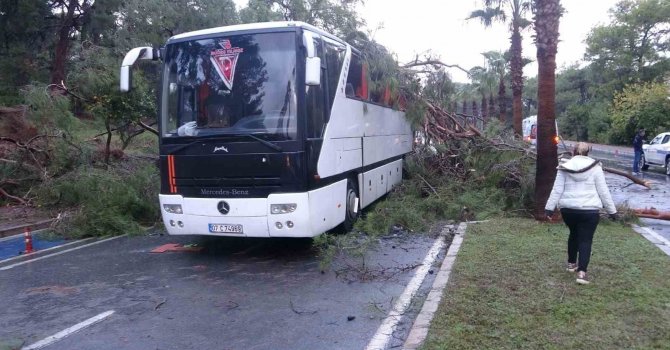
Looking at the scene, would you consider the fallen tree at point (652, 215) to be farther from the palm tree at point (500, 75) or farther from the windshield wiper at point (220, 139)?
the palm tree at point (500, 75)

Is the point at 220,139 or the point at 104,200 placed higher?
the point at 220,139

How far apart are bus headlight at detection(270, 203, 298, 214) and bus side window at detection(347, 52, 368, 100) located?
3.15 meters

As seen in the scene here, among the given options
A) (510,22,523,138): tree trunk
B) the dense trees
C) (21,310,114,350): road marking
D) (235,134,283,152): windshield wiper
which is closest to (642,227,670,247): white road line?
(235,134,283,152): windshield wiper

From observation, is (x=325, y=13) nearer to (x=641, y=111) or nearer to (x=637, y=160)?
(x=637, y=160)

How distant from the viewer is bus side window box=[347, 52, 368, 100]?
10.4m

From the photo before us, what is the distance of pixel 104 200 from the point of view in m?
11.6

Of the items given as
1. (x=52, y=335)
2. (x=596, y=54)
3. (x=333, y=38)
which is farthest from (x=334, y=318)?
(x=596, y=54)

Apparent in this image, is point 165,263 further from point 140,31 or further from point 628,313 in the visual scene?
point 140,31

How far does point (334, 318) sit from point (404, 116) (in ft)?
30.4

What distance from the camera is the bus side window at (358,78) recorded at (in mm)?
10359

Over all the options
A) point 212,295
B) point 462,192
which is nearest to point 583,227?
point 212,295

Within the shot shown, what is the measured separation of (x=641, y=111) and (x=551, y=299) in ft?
127

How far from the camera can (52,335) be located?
5629 mm

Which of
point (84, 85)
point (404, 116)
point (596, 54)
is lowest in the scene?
point (404, 116)
